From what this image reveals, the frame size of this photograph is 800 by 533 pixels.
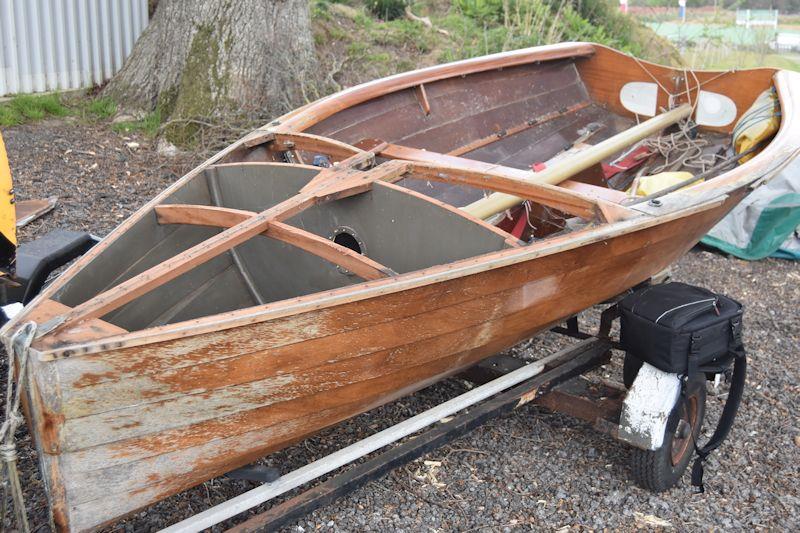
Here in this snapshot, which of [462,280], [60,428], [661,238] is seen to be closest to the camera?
[60,428]

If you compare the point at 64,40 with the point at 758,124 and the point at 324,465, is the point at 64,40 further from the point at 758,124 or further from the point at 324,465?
the point at 758,124

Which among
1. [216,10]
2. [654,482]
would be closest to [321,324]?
[654,482]

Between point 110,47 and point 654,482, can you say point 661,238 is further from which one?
point 110,47

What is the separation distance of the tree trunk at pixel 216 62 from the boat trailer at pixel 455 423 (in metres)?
3.42

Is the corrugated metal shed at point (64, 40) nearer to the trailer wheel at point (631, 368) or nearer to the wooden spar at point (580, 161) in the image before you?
the wooden spar at point (580, 161)

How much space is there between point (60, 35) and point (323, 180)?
4014 millimetres

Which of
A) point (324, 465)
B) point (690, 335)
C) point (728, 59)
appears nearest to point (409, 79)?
point (690, 335)

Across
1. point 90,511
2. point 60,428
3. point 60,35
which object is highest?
point 60,35

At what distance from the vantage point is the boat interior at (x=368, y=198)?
283 cm

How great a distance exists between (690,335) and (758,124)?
2.39m

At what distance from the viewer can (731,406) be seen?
3.14 m

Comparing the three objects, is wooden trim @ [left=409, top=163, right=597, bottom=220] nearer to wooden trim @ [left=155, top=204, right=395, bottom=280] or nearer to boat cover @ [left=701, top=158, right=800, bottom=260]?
wooden trim @ [left=155, top=204, right=395, bottom=280]

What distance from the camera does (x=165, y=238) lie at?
3195 mm

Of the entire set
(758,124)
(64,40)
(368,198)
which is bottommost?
(368,198)
